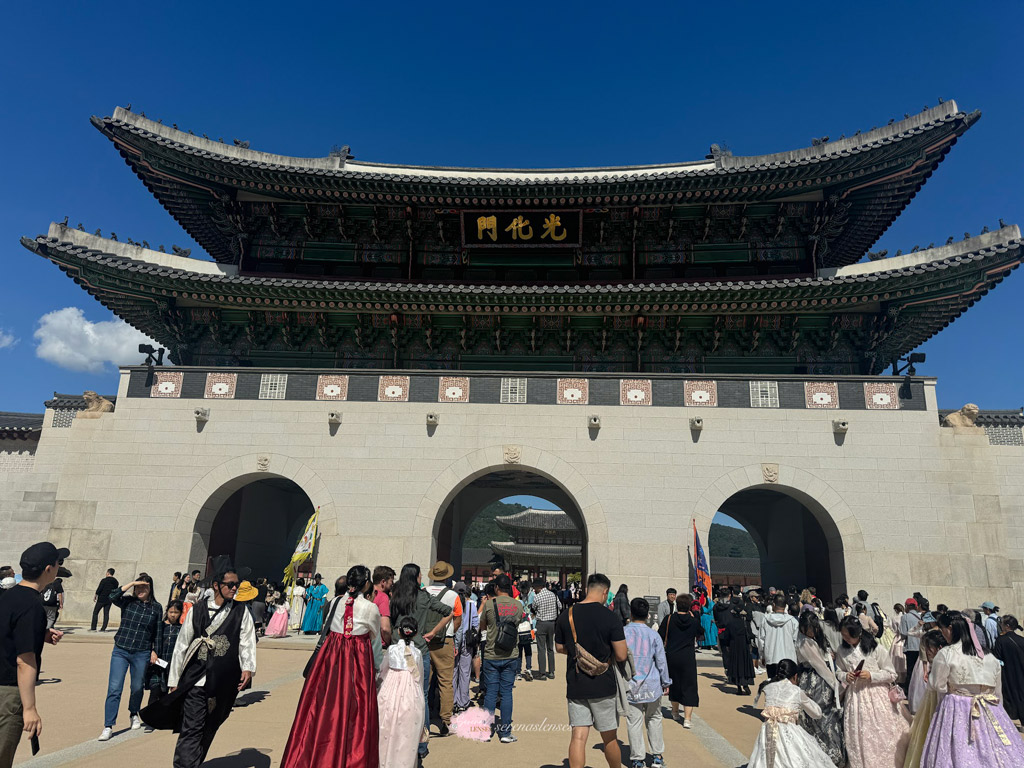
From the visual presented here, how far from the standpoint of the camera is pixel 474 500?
22.3 meters

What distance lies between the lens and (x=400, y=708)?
5328 millimetres

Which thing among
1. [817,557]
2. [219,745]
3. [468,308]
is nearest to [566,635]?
[219,745]

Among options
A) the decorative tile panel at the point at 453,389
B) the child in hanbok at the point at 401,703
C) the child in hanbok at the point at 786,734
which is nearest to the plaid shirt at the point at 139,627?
the child in hanbok at the point at 401,703

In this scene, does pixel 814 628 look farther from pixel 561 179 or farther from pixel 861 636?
pixel 561 179

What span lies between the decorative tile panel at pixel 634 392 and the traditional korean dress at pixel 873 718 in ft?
35.8

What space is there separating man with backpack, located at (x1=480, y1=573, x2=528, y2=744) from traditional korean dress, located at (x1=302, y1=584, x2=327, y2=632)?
8.30 m

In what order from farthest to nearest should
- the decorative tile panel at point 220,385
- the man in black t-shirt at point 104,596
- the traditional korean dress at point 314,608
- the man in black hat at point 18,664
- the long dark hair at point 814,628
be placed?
the decorative tile panel at point 220,385 → the traditional korean dress at point 314,608 → the man in black t-shirt at point 104,596 → the long dark hair at point 814,628 → the man in black hat at point 18,664

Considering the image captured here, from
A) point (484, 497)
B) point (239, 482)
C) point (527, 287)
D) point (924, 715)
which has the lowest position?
point (924, 715)

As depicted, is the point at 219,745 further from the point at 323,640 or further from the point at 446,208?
the point at 446,208

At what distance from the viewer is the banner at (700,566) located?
14641 millimetres

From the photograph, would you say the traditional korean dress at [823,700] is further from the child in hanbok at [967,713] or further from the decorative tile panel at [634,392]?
the decorative tile panel at [634,392]

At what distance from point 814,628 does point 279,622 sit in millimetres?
13631

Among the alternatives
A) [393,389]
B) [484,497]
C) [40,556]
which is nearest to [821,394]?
[393,389]

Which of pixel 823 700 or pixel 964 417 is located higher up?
pixel 964 417
